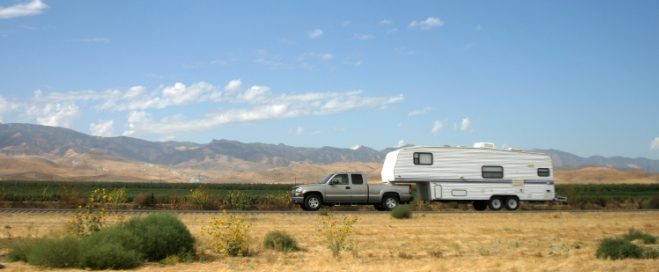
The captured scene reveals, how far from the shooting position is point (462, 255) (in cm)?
1500

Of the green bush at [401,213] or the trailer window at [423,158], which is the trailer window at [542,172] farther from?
the green bush at [401,213]

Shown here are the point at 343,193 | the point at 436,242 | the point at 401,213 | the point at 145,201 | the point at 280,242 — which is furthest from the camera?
the point at 145,201

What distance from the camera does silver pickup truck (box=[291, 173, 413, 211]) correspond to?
28500 millimetres

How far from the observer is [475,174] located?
1184 inches

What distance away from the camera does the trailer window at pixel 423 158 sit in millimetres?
29391

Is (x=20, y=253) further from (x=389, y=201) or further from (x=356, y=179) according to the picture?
(x=389, y=201)

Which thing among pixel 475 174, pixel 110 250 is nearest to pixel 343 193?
pixel 475 174

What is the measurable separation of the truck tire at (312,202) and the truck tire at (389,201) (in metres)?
2.97

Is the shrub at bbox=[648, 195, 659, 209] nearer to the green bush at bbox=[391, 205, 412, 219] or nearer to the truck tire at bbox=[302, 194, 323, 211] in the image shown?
the green bush at bbox=[391, 205, 412, 219]

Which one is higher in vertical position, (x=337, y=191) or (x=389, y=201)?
(x=337, y=191)

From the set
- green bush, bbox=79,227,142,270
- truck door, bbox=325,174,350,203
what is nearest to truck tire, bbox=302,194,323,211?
truck door, bbox=325,174,350,203

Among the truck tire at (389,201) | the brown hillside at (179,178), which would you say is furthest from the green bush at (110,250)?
the brown hillside at (179,178)

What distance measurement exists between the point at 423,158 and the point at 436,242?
12.3 metres

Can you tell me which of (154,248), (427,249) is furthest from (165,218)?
(427,249)
